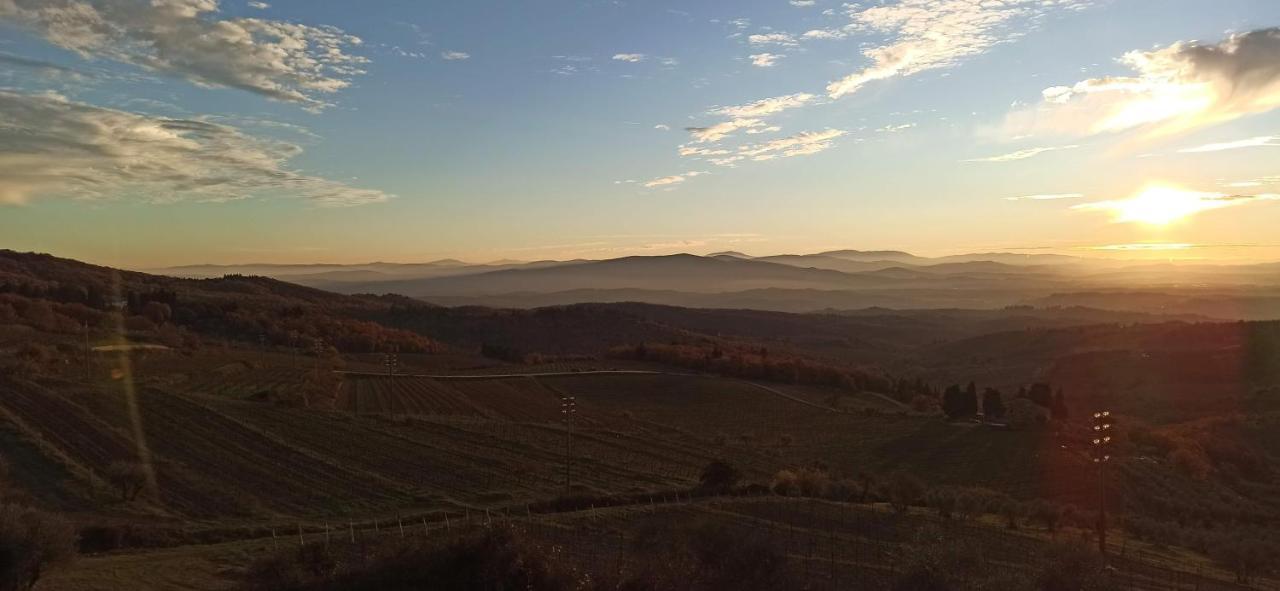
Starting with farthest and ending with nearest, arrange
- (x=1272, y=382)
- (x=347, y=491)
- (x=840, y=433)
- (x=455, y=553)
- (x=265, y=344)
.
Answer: (x=265, y=344) → (x=1272, y=382) → (x=840, y=433) → (x=347, y=491) → (x=455, y=553)

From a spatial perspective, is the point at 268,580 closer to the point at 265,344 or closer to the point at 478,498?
the point at 478,498

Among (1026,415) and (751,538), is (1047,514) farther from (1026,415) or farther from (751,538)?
(1026,415)

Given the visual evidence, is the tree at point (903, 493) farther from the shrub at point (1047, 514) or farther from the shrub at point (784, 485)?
the shrub at point (1047, 514)

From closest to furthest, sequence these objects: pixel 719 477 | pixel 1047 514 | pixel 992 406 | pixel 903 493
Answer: pixel 1047 514 < pixel 719 477 < pixel 903 493 < pixel 992 406

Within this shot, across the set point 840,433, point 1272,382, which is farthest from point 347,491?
point 1272,382

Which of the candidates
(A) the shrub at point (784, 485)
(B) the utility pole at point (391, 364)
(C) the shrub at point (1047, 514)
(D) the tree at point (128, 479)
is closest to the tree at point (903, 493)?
(A) the shrub at point (784, 485)

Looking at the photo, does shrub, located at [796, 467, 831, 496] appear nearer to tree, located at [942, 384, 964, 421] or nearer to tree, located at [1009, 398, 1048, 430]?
tree, located at [1009, 398, 1048, 430]

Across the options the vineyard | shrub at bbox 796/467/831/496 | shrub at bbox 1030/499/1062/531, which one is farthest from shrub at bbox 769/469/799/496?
shrub at bbox 1030/499/1062/531

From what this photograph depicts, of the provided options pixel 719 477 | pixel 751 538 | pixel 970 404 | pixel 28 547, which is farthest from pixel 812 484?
pixel 970 404
